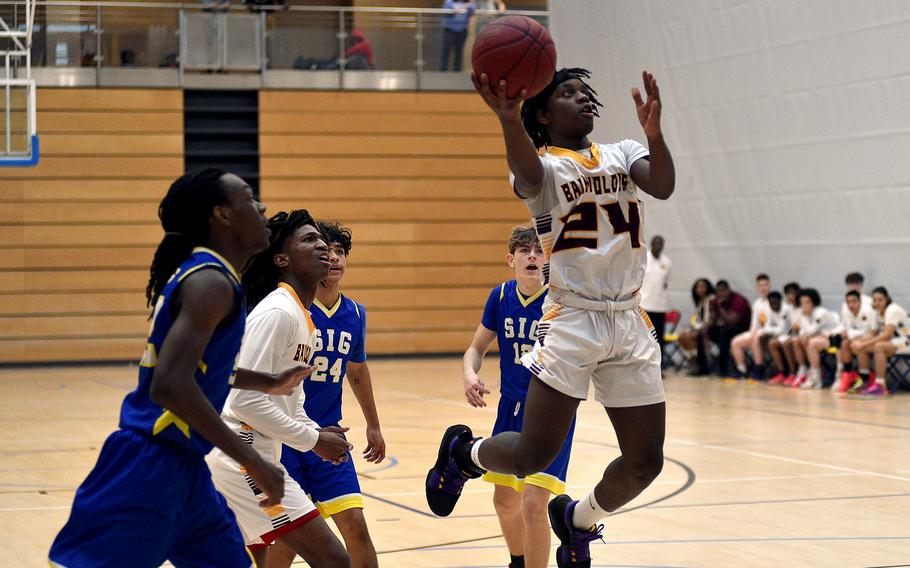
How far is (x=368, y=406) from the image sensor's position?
459 cm

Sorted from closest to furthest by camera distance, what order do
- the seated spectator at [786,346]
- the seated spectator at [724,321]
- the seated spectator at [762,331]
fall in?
the seated spectator at [786,346] → the seated spectator at [762,331] → the seated spectator at [724,321]

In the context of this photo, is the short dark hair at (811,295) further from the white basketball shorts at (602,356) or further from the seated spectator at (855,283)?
the white basketball shorts at (602,356)

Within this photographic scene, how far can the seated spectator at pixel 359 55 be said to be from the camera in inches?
684

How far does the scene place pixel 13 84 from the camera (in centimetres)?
1180

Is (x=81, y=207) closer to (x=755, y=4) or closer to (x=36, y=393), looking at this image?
(x=36, y=393)

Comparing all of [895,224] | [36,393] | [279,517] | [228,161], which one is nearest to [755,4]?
[895,224]

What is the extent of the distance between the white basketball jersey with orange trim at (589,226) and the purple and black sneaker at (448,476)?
966mm

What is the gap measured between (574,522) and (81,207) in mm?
14264

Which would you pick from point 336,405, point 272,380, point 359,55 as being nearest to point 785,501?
point 336,405

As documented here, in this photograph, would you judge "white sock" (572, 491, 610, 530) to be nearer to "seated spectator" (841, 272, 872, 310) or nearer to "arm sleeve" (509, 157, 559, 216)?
"arm sleeve" (509, 157, 559, 216)

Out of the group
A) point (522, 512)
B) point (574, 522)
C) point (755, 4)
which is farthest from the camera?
point (755, 4)

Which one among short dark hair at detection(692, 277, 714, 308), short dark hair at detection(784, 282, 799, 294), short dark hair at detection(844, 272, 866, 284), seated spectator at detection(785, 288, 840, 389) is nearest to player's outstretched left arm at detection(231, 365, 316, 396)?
short dark hair at detection(844, 272, 866, 284)

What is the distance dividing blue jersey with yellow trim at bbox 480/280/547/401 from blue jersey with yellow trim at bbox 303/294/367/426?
1.99 ft

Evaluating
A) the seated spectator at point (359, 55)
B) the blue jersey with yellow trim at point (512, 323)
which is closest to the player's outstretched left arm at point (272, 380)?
the blue jersey with yellow trim at point (512, 323)
